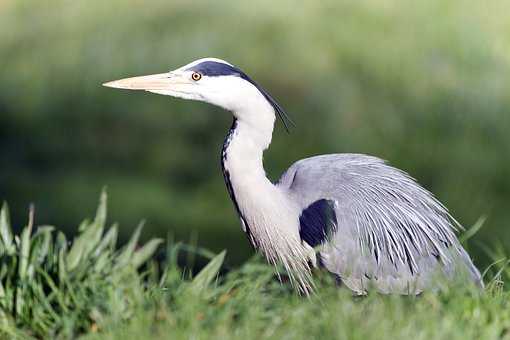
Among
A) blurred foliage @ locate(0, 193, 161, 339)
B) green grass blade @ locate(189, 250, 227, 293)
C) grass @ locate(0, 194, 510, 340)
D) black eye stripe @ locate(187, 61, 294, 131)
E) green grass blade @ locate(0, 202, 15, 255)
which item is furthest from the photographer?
black eye stripe @ locate(187, 61, 294, 131)

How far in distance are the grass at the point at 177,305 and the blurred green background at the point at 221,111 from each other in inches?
207

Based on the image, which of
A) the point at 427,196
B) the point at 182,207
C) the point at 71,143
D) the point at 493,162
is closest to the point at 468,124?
the point at 493,162

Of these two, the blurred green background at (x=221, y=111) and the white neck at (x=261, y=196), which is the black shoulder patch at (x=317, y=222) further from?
the blurred green background at (x=221, y=111)

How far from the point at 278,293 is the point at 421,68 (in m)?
6.94

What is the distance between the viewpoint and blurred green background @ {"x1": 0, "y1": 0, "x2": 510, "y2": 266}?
10297 mm

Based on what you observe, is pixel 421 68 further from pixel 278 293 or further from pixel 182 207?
pixel 278 293

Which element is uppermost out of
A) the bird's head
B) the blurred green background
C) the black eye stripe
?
the black eye stripe

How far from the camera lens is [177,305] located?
4117 mm

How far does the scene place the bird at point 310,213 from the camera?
5.80 meters

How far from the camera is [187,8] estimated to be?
12062 mm

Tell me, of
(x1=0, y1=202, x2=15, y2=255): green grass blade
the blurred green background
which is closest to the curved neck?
(x1=0, y1=202, x2=15, y2=255): green grass blade

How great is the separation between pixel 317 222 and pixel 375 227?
12.6 inches

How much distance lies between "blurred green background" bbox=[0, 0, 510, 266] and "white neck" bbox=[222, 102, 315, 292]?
3743 millimetres

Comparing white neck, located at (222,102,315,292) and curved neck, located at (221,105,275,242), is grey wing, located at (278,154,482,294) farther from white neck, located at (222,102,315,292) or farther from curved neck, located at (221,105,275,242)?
curved neck, located at (221,105,275,242)
